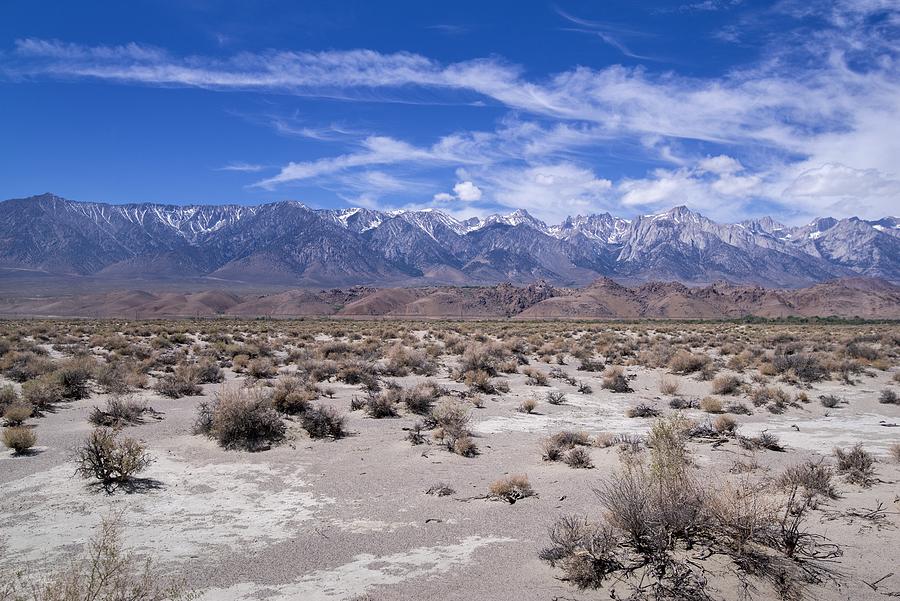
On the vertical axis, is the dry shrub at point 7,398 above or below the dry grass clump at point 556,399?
above

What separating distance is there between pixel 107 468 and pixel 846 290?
16318cm

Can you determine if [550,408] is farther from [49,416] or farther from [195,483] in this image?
[49,416]

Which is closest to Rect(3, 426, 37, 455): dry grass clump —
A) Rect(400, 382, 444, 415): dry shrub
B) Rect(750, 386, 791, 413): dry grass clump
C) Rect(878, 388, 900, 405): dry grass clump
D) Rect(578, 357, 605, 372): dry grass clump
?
Rect(400, 382, 444, 415): dry shrub

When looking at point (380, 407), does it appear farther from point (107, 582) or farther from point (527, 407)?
point (107, 582)

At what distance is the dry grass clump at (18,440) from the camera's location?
11000 millimetres

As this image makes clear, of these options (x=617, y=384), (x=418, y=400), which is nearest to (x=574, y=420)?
(x=418, y=400)

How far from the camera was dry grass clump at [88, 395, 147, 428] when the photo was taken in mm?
13609

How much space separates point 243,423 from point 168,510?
3749mm

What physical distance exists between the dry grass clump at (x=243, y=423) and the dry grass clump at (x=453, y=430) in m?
3.74

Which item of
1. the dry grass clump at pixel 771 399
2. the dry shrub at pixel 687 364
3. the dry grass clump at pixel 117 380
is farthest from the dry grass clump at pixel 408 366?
the dry grass clump at pixel 771 399

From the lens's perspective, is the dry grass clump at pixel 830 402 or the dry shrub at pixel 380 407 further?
the dry grass clump at pixel 830 402

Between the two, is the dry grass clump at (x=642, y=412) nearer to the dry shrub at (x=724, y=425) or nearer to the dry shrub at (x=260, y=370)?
the dry shrub at (x=724, y=425)

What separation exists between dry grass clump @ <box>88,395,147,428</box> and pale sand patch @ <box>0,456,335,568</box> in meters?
3.48

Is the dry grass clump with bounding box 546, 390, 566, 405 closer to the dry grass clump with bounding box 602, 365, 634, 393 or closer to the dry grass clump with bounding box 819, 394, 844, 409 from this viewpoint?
the dry grass clump with bounding box 602, 365, 634, 393
